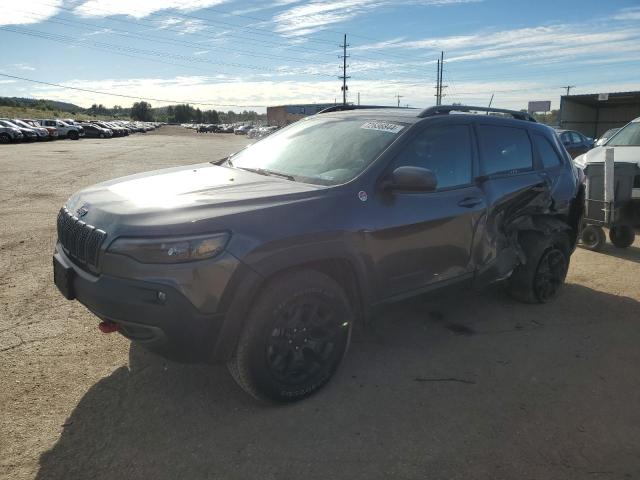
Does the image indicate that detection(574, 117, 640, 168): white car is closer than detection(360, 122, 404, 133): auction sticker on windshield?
No

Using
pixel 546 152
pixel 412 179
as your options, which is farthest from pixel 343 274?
pixel 546 152

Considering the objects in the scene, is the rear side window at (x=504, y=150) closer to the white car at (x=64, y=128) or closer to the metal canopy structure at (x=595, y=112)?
the metal canopy structure at (x=595, y=112)

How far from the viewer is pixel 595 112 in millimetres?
27625

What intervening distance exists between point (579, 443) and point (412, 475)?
1.04 meters

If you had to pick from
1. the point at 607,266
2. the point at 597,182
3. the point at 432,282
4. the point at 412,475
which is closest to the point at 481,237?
the point at 432,282

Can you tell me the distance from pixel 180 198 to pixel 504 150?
9.42 ft

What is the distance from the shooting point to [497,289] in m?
5.28

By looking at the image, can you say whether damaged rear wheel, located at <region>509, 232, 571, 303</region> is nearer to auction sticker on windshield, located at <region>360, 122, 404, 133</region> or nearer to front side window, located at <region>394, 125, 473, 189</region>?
front side window, located at <region>394, 125, 473, 189</region>

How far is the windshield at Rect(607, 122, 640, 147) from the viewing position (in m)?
8.60

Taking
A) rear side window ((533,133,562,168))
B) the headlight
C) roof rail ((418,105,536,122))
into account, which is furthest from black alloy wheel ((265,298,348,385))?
rear side window ((533,133,562,168))

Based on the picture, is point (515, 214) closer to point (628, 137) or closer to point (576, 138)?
point (628, 137)

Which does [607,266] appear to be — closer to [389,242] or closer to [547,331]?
[547,331]

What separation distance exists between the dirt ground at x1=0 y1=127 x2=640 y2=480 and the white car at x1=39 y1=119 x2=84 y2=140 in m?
42.2

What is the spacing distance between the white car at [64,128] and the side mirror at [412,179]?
4443 cm
